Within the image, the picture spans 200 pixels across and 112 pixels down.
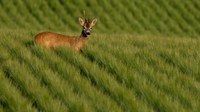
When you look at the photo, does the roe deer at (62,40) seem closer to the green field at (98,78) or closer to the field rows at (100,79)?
the green field at (98,78)

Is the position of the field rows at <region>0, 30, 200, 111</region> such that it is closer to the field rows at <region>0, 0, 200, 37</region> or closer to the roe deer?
the roe deer

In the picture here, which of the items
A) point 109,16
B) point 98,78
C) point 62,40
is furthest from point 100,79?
point 109,16

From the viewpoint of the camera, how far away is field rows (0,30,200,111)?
477cm

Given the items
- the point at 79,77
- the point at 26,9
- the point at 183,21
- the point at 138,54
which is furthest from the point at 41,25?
the point at 79,77

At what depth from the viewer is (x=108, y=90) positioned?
5297mm

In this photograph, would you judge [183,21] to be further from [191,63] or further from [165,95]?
[165,95]

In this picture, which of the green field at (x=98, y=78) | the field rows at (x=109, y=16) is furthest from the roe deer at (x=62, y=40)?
the field rows at (x=109, y=16)

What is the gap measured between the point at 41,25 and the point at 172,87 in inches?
618

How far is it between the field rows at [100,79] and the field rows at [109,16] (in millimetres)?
13714

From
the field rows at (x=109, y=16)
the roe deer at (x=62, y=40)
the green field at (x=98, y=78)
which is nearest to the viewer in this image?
the green field at (x=98, y=78)

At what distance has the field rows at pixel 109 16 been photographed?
21000 mm

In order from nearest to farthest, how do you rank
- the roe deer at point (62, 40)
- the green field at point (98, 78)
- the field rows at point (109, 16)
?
1. the green field at point (98, 78)
2. the roe deer at point (62, 40)
3. the field rows at point (109, 16)

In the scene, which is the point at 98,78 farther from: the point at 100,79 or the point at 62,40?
the point at 62,40

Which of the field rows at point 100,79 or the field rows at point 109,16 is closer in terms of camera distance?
the field rows at point 100,79
